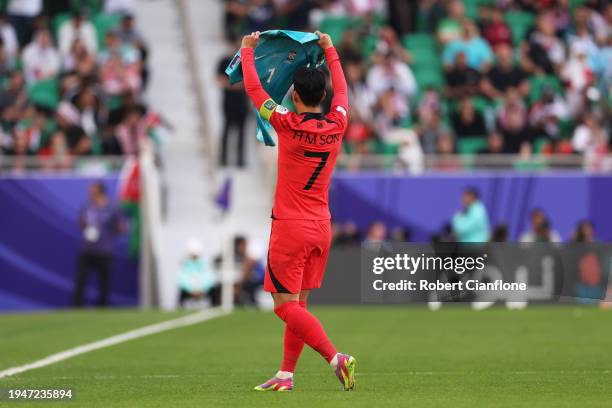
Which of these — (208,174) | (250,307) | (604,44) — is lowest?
(250,307)

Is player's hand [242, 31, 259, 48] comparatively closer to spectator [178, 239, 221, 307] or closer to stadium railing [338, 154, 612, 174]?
spectator [178, 239, 221, 307]

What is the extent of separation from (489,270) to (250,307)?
12.3m

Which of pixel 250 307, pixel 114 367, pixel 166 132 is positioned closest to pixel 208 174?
pixel 166 132

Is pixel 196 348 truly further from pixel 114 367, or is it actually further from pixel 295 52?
pixel 295 52

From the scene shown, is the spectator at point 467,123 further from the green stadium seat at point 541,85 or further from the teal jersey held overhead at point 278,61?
the teal jersey held overhead at point 278,61

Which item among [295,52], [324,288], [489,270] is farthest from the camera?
[324,288]

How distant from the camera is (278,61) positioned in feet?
37.1

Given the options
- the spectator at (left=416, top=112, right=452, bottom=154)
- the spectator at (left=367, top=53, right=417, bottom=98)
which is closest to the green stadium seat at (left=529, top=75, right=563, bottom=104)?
the spectator at (left=367, top=53, right=417, bottom=98)

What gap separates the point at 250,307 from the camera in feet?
81.7

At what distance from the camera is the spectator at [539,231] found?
79.3 ft

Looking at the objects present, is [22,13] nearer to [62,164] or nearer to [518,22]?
[62,164]

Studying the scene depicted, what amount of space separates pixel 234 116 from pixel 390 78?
3017mm

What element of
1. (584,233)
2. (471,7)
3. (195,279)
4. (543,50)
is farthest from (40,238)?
(471,7)

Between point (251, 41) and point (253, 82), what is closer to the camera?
point (253, 82)
